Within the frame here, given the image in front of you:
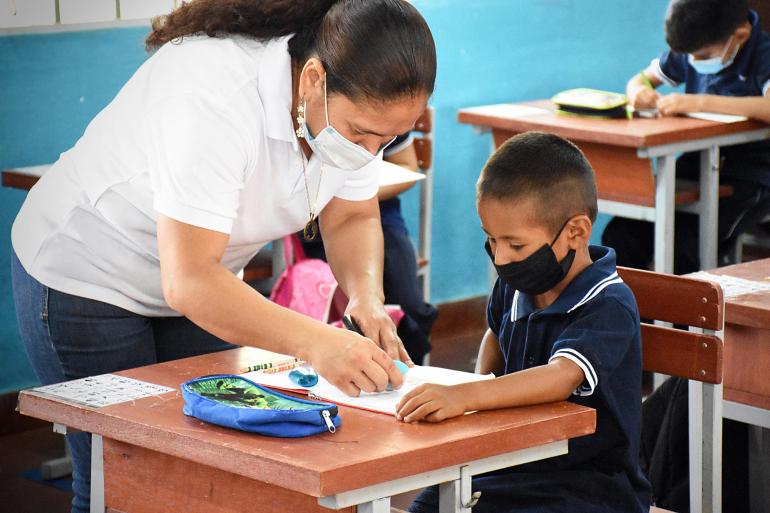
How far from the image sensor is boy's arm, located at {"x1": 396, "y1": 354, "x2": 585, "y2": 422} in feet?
5.33

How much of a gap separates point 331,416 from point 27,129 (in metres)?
2.49

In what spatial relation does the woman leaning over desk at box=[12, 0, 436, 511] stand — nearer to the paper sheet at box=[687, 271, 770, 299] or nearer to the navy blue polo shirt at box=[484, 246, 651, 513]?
the navy blue polo shirt at box=[484, 246, 651, 513]

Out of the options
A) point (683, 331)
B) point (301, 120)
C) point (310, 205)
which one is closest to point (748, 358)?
point (683, 331)

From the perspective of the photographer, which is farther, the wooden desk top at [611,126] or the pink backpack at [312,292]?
the wooden desk top at [611,126]

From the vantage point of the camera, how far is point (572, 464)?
1.92 metres

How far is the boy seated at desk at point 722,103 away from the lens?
431 centimetres

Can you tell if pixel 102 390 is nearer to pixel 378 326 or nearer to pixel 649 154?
pixel 378 326

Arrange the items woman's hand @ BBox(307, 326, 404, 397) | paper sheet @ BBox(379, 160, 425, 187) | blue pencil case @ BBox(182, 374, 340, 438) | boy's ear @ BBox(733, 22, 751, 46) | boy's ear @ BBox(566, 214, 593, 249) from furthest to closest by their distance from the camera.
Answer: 1. boy's ear @ BBox(733, 22, 751, 46)
2. paper sheet @ BBox(379, 160, 425, 187)
3. boy's ear @ BBox(566, 214, 593, 249)
4. woman's hand @ BBox(307, 326, 404, 397)
5. blue pencil case @ BBox(182, 374, 340, 438)

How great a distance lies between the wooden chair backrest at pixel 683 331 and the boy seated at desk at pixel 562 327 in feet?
0.69

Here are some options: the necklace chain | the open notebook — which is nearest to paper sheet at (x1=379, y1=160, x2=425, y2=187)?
the necklace chain

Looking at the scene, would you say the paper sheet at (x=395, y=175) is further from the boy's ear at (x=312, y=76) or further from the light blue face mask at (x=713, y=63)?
the boy's ear at (x=312, y=76)

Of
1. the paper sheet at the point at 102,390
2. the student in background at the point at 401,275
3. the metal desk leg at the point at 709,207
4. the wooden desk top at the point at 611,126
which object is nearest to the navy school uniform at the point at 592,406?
the paper sheet at the point at 102,390

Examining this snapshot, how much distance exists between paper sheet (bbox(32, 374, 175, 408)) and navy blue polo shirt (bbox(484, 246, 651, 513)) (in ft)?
1.91

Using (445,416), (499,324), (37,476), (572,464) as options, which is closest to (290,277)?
(37,476)
